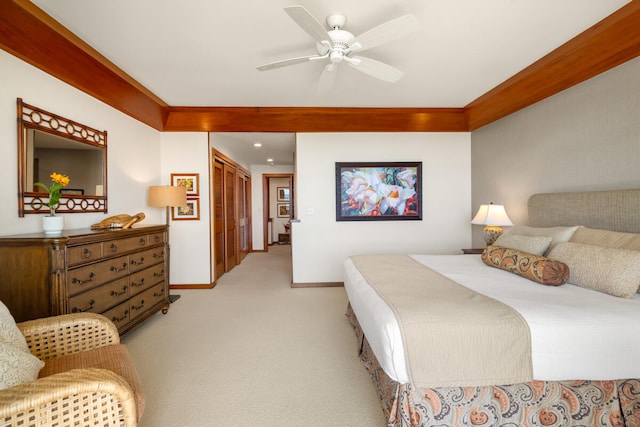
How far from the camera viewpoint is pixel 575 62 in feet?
8.10

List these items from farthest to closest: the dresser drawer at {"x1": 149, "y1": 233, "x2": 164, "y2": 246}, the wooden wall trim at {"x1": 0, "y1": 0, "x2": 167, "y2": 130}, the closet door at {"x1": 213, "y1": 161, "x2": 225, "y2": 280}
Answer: the closet door at {"x1": 213, "y1": 161, "x2": 225, "y2": 280}
the dresser drawer at {"x1": 149, "y1": 233, "x2": 164, "y2": 246}
the wooden wall trim at {"x1": 0, "y1": 0, "x2": 167, "y2": 130}

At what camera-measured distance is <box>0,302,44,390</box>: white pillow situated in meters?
1.06

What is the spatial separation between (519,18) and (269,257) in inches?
242

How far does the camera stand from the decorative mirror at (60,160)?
214 centimetres

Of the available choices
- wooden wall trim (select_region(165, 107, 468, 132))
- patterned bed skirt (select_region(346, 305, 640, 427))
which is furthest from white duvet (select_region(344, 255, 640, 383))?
wooden wall trim (select_region(165, 107, 468, 132))

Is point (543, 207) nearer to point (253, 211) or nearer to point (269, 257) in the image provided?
point (269, 257)

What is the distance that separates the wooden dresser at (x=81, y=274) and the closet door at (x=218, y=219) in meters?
1.68

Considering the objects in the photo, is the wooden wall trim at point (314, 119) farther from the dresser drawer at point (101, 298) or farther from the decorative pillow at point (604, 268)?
the decorative pillow at point (604, 268)

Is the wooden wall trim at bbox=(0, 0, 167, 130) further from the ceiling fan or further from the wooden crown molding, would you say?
the ceiling fan

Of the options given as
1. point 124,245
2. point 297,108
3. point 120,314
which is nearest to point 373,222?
point 297,108

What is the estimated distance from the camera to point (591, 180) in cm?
257

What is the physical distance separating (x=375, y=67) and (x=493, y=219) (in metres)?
2.31

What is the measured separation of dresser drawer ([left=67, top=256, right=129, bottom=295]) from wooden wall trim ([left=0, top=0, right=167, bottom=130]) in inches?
65.9

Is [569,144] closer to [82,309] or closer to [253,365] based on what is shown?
[253,365]
